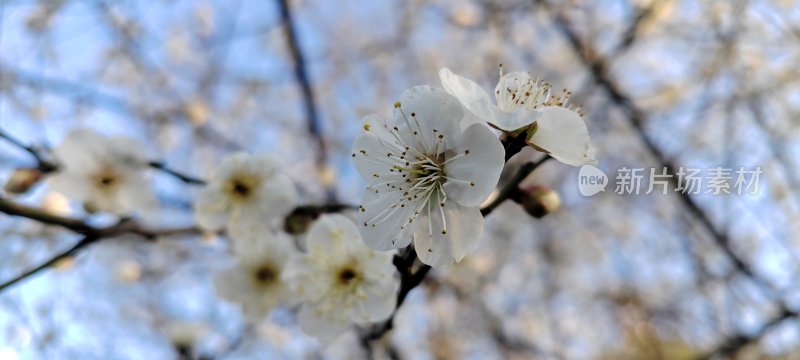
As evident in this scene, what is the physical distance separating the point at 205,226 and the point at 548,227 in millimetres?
3396

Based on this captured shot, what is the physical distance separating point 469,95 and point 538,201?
1.08 ft

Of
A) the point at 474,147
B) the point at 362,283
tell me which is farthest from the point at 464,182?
the point at 362,283

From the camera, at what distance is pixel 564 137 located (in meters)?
0.76

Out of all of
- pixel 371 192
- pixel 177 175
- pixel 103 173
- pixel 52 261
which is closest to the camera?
pixel 371 192

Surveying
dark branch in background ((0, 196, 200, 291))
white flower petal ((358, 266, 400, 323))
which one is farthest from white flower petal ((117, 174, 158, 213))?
white flower petal ((358, 266, 400, 323))

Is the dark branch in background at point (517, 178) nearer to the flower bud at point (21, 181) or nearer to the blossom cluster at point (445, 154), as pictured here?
the blossom cluster at point (445, 154)

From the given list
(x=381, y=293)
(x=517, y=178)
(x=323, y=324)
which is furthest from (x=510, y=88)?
(x=323, y=324)

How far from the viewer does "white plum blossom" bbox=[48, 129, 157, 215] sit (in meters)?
1.43


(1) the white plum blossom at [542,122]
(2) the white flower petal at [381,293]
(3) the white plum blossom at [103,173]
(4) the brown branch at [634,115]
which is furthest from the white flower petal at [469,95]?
(4) the brown branch at [634,115]

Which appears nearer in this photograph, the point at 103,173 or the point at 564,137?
the point at 564,137

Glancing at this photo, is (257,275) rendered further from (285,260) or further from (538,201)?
(538,201)

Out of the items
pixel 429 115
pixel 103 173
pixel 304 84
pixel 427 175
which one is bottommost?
pixel 304 84

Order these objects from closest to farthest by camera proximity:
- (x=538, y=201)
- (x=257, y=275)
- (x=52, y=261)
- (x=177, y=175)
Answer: (x=538, y=201) → (x=52, y=261) → (x=177, y=175) → (x=257, y=275)

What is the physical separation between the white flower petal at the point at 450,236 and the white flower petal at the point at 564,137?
14 cm
